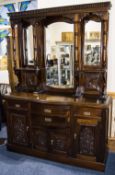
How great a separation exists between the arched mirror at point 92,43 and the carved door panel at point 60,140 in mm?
960

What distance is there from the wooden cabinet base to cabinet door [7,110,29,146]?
92 millimetres

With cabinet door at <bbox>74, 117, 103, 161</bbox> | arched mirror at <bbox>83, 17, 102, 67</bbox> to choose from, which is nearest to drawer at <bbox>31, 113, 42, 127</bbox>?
cabinet door at <bbox>74, 117, 103, 161</bbox>

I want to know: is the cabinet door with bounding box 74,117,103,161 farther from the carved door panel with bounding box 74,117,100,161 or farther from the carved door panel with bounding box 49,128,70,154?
the carved door panel with bounding box 49,128,70,154

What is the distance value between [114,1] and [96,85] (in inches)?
44.7

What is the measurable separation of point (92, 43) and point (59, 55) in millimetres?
505

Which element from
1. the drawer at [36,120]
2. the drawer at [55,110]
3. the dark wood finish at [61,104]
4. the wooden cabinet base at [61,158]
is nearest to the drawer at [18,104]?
the dark wood finish at [61,104]

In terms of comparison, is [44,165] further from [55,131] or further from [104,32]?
[104,32]

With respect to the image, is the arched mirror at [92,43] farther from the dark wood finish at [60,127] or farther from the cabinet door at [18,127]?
the cabinet door at [18,127]

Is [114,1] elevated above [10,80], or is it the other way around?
[114,1]


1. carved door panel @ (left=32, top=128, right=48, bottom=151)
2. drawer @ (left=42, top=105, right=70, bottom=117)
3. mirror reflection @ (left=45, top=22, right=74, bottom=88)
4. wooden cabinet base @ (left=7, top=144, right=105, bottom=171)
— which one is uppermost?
mirror reflection @ (left=45, top=22, right=74, bottom=88)

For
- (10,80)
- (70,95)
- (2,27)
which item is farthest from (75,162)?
(2,27)

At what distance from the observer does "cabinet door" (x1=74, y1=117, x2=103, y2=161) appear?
94.0 inches

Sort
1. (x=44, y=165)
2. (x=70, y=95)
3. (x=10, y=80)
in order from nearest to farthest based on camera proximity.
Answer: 1. (x=44, y=165)
2. (x=70, y=95)
3. (x=10, y=80)

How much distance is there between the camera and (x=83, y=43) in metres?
2.63
